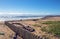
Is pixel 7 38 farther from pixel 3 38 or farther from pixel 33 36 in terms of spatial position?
pixel 33 36

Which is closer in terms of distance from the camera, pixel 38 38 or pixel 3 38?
pixel 38 38

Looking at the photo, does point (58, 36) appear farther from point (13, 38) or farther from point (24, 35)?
point (13, 38)

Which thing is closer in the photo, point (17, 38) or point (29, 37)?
point (29, 37)

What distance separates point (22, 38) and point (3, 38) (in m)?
1.88

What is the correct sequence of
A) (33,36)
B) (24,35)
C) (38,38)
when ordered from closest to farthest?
(38,38)
(33,36)
(24,35)

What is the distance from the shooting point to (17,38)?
58.0 feet

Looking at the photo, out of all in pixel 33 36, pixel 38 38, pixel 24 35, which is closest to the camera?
pixel 38 38

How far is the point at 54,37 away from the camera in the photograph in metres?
15.1

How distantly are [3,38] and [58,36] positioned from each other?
5.59 meters

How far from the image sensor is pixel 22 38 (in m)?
17.6

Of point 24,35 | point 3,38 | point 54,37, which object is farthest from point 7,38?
point 54,37

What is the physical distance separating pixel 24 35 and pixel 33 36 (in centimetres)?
267

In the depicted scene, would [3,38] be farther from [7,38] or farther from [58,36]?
[58,36]

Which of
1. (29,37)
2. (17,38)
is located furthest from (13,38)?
(29,37)
